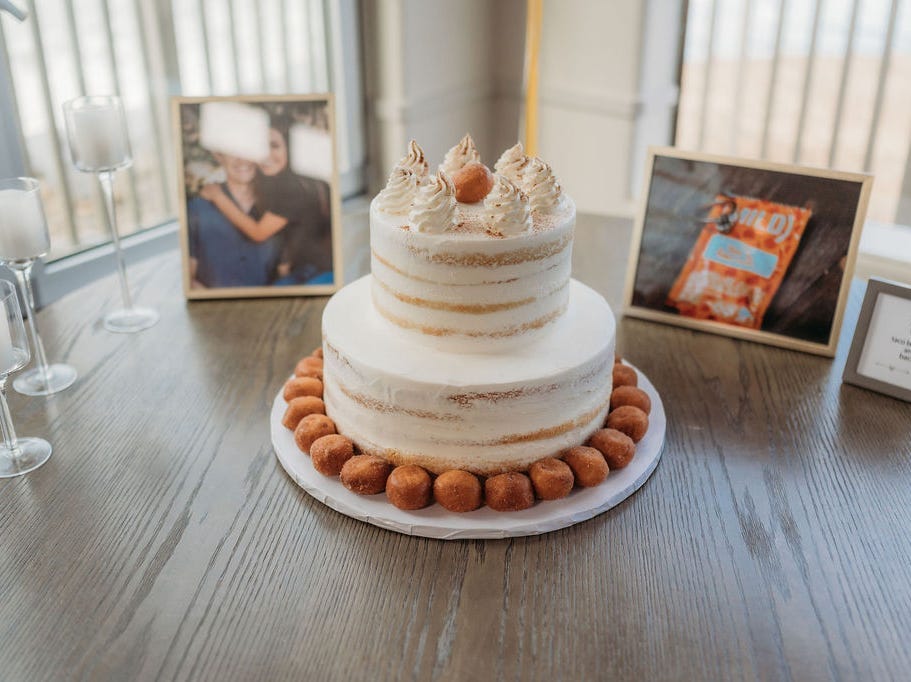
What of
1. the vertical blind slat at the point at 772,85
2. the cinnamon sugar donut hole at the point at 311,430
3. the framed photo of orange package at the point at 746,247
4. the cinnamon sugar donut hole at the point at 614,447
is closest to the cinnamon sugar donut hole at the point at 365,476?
the cinnamon sugar donut hole at the point at 311,430

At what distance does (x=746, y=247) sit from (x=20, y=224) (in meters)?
1.20

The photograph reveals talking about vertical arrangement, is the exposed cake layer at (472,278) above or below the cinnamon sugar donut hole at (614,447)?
above

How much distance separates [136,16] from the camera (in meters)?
2.26

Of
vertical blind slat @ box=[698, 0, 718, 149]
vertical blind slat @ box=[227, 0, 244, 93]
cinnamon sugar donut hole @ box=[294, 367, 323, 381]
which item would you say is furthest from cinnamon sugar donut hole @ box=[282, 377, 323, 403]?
vertical blind slat @ box=[698, 0, 718, 149]

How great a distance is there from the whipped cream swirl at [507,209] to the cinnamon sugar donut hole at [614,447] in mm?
328

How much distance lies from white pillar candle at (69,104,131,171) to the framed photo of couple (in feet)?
0.54

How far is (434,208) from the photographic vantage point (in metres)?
1.15

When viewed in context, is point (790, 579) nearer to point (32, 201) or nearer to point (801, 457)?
point (801, 457)

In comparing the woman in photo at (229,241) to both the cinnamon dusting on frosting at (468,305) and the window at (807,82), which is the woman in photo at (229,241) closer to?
the cinnamon dusting on frosting at (468,305)

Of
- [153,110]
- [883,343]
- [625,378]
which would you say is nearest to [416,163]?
[625,378]

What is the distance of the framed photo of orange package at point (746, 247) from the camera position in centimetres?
152

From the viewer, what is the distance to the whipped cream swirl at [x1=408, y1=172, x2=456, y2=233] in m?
1.15

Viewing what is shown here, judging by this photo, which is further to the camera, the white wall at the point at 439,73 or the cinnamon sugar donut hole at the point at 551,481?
the white wall at the point at 439,73

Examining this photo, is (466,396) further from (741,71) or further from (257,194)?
(741,71)
